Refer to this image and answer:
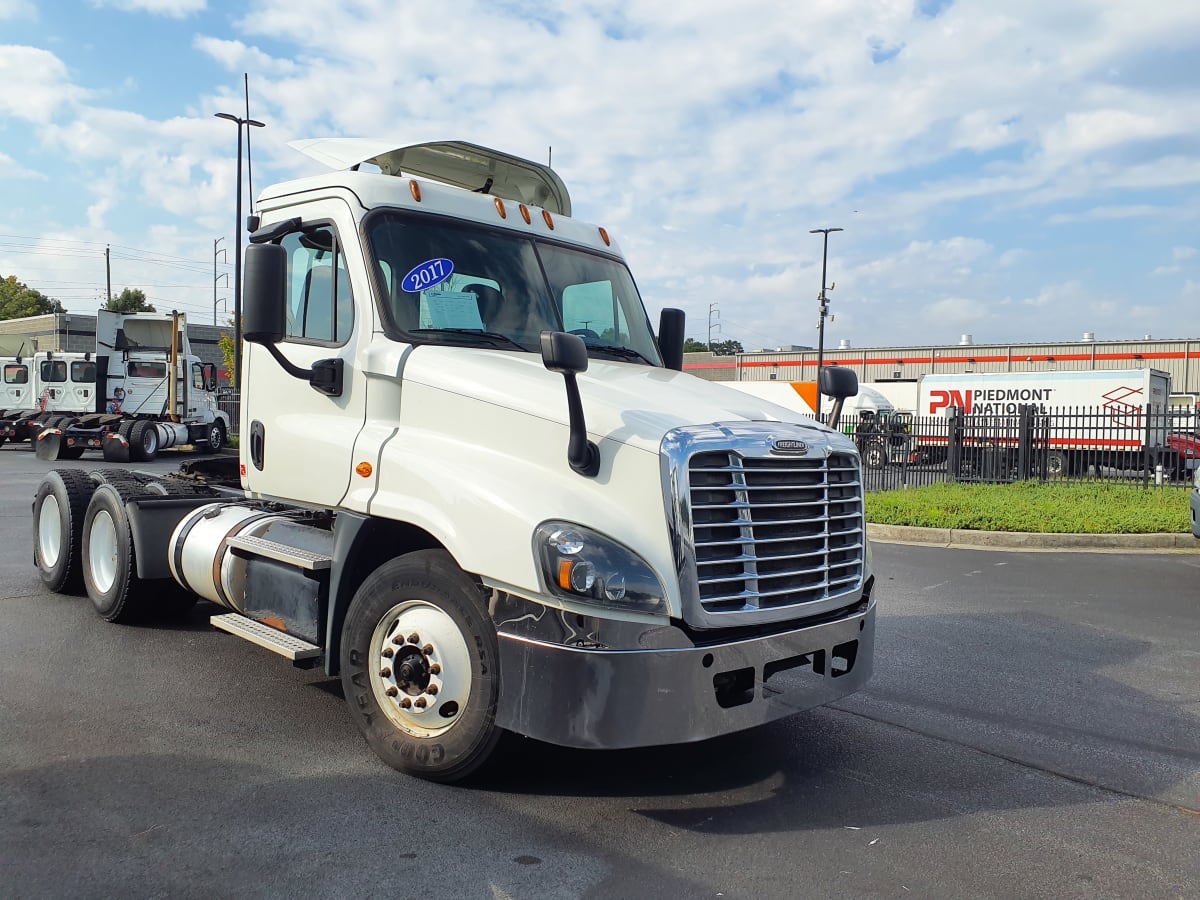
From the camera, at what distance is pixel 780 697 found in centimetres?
399

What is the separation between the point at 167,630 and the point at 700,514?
4.72 m

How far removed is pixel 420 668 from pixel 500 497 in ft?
2.86

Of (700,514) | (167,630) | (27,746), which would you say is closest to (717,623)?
(700,514)

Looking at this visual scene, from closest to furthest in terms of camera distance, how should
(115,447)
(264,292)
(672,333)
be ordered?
(264,292) < (672,333) < (115,447)

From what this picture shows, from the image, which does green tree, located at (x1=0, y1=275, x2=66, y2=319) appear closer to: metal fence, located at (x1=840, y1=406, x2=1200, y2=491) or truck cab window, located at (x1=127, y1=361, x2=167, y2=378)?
truck cab window, located at (x1=127, y1=361, x2=167, y2=378)

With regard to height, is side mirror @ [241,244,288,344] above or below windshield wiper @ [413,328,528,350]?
above

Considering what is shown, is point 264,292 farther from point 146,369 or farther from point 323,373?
point 146,369

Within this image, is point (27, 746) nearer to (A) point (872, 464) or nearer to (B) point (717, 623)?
(B) point (717, 623)

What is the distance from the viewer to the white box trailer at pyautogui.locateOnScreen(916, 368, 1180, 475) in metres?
21.5

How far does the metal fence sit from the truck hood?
15.4 meters

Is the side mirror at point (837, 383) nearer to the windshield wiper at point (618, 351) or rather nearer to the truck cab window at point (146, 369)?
the windshield wiper at point (618, 351)

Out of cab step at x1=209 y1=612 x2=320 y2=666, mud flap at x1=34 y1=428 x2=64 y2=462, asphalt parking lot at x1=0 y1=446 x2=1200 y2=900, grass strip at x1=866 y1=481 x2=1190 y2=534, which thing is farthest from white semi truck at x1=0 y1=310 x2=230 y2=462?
cab step at x1=209 y1=612 x2=320 y2=666

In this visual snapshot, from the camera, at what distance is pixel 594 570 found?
361cm

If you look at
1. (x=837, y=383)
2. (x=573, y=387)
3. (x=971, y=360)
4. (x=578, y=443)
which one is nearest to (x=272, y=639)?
(x=578, y=443)
